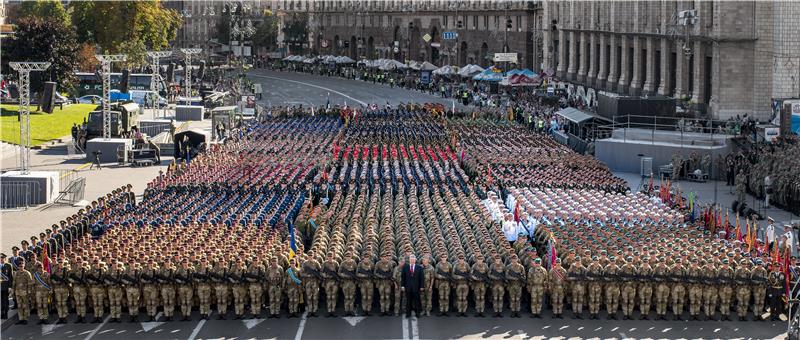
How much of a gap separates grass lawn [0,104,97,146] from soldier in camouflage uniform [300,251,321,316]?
99.9 ft

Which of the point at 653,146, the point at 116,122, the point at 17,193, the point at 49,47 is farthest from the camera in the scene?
the point at 49,47

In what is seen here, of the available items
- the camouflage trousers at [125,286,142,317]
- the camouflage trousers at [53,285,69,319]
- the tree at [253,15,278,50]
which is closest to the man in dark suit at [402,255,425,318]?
the camouflage trousers at [125,286,142,317]

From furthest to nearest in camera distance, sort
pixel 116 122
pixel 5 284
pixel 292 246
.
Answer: pixel 116 122 < pixel 292 246 < pixel 5 284

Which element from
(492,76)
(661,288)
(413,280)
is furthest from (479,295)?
(492,76)

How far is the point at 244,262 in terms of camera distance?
22.2 meters

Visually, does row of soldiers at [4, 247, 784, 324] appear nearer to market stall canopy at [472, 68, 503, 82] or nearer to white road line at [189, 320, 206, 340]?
white road line at [189, 320, 206, 340]

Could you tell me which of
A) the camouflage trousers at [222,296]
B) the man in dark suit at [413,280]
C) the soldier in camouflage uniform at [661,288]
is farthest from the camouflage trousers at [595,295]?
the camouflage trousers at [222,296]

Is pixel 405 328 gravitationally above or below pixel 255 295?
below

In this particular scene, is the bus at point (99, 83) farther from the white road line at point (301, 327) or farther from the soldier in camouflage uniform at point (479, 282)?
the soldier in camouflage uniform at point (479, 282)

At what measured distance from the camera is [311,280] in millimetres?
22297

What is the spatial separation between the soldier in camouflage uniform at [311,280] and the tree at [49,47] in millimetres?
50547

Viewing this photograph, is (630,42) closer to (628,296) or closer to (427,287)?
(628,296)

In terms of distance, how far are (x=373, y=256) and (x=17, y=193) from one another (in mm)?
15623

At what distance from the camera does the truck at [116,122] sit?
50562 mm
